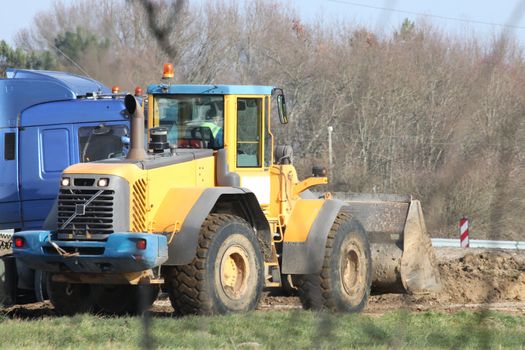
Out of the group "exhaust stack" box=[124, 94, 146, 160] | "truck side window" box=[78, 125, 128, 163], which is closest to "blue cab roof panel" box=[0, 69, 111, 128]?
"truck side window" box=[78, 125, 128, 163]

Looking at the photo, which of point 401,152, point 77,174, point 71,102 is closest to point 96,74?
point 71,102

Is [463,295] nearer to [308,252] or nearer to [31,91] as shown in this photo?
[308,252]

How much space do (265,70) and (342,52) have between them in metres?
9.61

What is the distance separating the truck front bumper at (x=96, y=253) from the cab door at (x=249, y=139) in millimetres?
2035

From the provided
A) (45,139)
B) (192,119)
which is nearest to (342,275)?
(192,119)

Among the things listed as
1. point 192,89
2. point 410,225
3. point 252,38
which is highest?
point 252,38

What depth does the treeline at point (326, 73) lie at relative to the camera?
11.9 m

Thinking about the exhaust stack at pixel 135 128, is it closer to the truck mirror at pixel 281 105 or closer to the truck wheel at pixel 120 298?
the truck wheel at pixel 120 298

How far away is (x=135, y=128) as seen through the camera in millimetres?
11016

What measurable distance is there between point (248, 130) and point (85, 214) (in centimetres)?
256

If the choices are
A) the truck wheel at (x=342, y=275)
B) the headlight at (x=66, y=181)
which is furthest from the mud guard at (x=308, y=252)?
the headlight at (x=66, y=181)

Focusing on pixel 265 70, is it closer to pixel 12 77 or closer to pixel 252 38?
pixel 252 38

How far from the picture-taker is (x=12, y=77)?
18000 mm

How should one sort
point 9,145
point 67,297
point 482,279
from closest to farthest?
point 67,297
point 482,279
point 9,145
